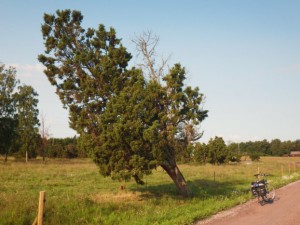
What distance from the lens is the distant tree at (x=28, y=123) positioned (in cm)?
5909

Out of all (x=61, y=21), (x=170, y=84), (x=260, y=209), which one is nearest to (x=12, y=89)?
(x=61, y=21)

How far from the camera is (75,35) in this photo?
720 inches

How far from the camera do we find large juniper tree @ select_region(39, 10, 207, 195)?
1514 cm

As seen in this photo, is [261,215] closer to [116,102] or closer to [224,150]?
[116,102]

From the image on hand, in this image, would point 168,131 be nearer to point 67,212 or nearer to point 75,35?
point 67,212

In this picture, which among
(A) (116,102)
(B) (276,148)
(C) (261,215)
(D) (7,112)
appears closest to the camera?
(C) (261,215)

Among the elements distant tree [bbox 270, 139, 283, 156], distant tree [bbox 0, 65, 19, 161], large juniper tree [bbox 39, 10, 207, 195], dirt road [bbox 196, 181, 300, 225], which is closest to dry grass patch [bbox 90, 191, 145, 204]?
large juniper tree [bbox 39, 10, 207, 195]

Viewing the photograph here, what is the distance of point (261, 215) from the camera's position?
11.9m

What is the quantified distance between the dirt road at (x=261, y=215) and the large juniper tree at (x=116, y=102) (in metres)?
4.30

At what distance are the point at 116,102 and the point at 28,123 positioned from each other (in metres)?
50.0

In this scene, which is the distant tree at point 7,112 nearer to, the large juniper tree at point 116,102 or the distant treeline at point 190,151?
the distant treeline at point 190,151

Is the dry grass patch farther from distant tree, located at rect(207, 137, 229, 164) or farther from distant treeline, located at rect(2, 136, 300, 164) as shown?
distant tree, located at rect(207, 137, 229, 164)

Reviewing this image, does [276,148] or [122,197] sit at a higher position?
[276,148]

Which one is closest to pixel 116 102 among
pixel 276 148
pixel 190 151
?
pixel 190 151
